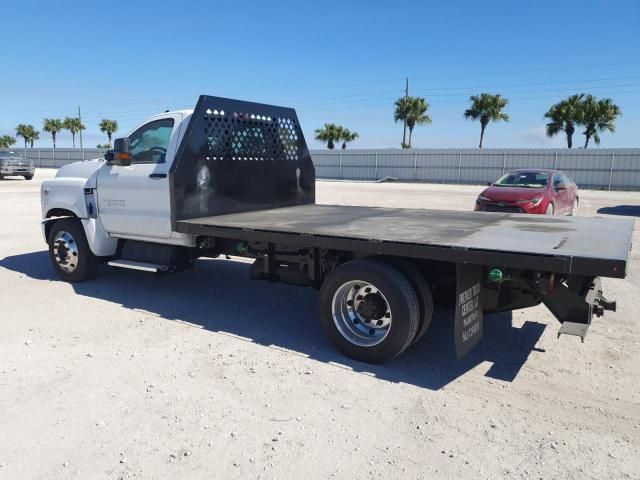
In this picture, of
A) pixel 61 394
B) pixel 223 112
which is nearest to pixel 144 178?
pixel 223 112

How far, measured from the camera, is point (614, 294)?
6793 mm

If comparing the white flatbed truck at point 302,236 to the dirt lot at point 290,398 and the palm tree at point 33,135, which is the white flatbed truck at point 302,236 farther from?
the palm tree at point 33,135

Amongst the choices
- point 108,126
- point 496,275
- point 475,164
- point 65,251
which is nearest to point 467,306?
point 496,275

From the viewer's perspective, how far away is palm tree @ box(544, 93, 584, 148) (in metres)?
44.6

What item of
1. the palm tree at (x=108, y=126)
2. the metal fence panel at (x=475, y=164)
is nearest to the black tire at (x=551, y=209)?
the metal fence panel at (x=475, y=164)

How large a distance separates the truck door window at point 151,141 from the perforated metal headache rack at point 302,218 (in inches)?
16.8

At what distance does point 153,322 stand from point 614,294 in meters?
5.69

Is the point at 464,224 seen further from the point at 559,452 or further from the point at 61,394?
the point at 61,394

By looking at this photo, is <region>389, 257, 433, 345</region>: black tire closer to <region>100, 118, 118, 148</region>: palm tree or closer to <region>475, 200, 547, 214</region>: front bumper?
<region>475, 200, 547, 214</region>: front bumper

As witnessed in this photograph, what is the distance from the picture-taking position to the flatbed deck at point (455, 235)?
3.55 m

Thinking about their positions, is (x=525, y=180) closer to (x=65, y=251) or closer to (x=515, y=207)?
(x=515, y=207)

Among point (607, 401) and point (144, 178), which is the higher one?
point (144, 178)

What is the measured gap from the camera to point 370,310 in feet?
14.8

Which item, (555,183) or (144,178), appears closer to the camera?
(144,178)
